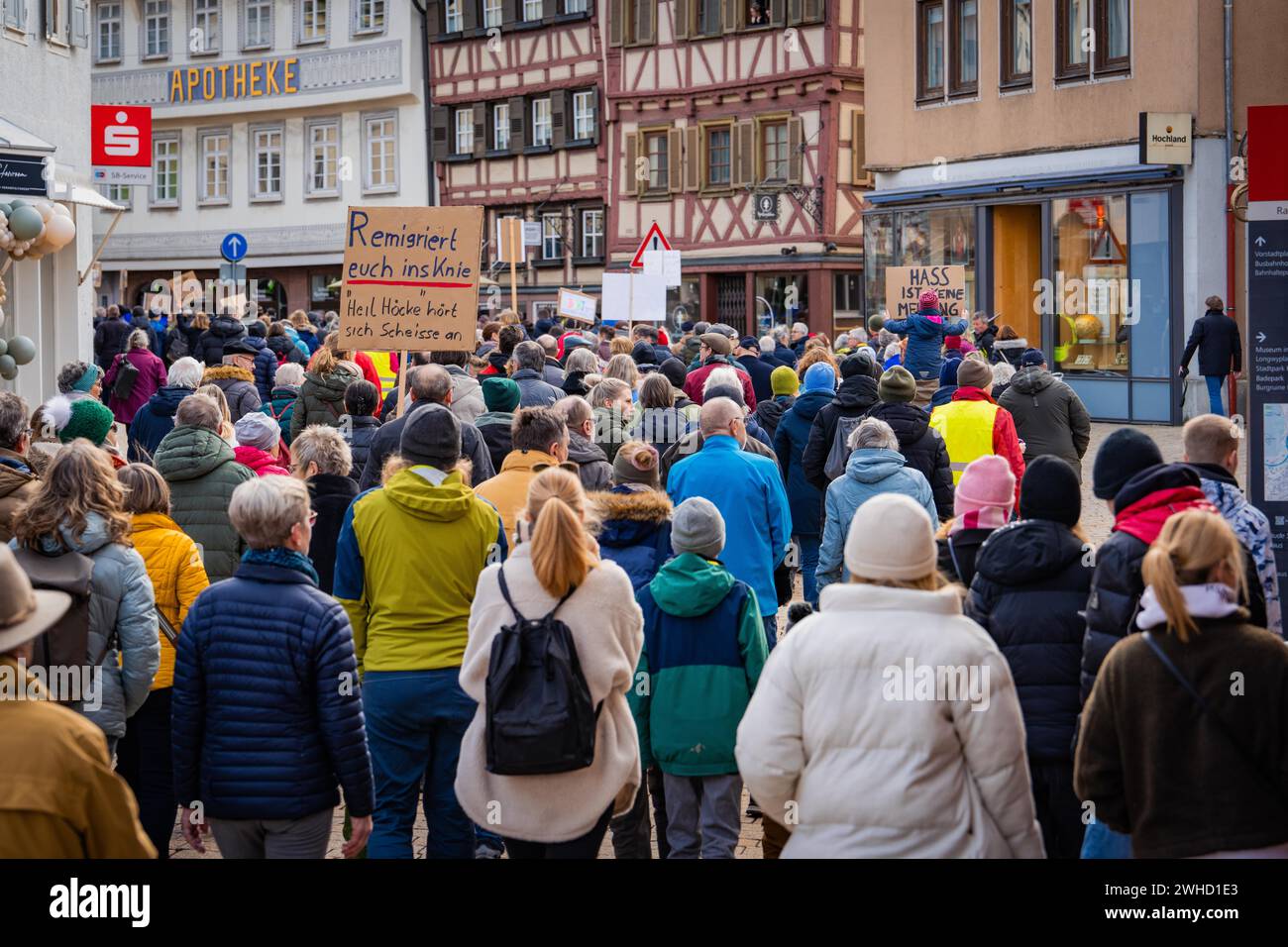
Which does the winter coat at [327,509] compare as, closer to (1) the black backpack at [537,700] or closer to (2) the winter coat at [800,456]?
(1) the black backpack at [537,700]

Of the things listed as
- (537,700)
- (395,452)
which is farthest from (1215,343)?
(537,700)

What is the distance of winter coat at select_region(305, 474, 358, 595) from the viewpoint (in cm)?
859

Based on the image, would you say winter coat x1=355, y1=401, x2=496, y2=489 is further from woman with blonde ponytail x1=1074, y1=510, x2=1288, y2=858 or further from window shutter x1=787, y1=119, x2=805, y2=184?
window shutter x1=787, y1=119, x2=805, y2=184

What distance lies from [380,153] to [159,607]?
40.8 metres

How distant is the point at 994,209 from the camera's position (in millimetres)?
28922

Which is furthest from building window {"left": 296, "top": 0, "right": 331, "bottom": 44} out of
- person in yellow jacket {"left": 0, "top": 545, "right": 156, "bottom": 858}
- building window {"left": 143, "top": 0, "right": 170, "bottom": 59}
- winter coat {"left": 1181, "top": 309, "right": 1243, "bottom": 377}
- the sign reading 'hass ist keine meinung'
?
person in yellow jacket {"left": 0, "top": 545, "right": 156, "bottom": 858}

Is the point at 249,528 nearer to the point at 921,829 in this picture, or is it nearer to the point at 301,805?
the point at 301,805

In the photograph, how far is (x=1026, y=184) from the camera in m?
27.8

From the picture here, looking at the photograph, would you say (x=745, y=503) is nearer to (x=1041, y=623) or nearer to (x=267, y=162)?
(x=1041, y=623)

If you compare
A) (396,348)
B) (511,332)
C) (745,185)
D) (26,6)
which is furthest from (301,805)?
(745,185)

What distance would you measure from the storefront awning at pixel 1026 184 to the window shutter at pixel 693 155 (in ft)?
28.5

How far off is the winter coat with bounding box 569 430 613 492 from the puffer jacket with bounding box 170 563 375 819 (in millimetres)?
3691

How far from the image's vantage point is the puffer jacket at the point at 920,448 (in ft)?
35.2

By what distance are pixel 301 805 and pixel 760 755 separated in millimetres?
1705
